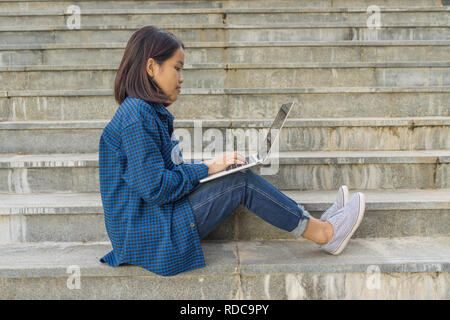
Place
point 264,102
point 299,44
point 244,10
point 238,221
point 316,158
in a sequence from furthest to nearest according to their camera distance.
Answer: point 244,10, point 299,44, point 264,102, point 316,158, point 238,221

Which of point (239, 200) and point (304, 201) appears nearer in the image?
point (239, 200)

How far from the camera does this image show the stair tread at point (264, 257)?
160 cm

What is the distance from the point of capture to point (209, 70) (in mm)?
2961

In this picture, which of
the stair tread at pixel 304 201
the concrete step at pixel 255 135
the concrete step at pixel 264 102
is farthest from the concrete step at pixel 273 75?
the stair tread at pixel 304 201

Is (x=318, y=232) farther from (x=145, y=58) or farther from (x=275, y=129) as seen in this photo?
(x=145, y=58)

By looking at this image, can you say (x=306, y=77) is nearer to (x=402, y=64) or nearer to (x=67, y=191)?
(x=402, y=64)

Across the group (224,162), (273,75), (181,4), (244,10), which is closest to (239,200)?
(224,162)

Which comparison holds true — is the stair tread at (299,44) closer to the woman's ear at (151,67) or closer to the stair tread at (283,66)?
the stair tread at (283,66)

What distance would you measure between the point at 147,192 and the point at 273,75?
1812 millimetres

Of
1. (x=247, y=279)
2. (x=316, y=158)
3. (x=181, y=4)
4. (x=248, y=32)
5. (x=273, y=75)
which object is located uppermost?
(x=181, y=4)

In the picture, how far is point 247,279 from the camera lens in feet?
5.34

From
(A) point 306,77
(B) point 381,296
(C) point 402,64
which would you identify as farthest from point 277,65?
(B) point 381,296

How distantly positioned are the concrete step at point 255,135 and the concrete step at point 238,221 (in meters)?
0.55

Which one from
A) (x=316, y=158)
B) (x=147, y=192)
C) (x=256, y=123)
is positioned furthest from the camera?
(x=256, y=123)
